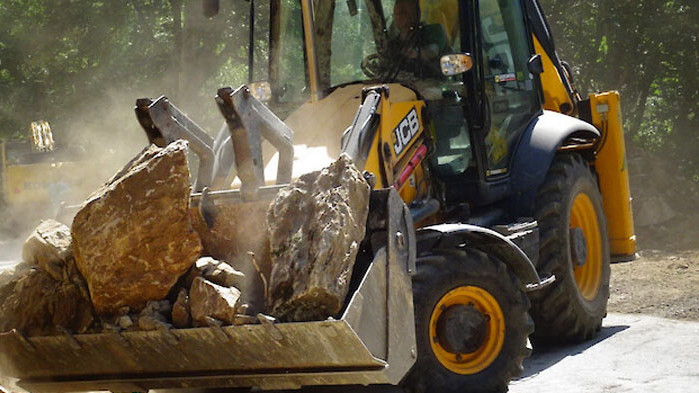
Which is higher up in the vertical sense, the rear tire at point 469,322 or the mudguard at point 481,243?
the mudguard at point 481,243

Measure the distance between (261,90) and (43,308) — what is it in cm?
285

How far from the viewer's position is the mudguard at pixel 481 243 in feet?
21.0

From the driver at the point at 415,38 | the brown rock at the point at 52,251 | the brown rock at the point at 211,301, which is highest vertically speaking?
the driver at the point at 415,38

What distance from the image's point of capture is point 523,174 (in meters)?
8.12

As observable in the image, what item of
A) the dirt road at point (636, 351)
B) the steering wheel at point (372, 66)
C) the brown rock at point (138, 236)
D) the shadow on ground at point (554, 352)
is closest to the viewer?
the brown rock at point (138, 236)

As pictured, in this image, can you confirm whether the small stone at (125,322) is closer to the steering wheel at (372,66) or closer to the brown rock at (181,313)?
the brown rock at (181,313)

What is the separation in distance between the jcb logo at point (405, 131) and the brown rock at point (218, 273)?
5.48 ft

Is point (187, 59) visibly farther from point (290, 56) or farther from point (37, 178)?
point (290, 56)

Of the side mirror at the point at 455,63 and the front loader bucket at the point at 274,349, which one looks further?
the side mirror at the point at 455,63

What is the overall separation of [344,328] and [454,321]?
1526 mm

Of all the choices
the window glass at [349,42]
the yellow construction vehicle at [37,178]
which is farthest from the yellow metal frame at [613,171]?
the yellow construction vehicle at [37,178]

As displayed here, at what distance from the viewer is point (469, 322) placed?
6.52m

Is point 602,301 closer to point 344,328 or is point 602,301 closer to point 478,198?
point 478,198

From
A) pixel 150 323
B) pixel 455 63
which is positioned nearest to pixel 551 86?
pixel 455 63
